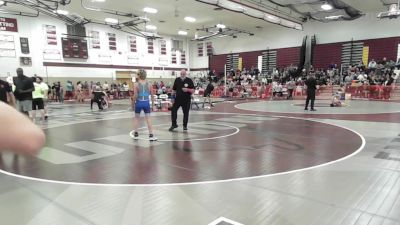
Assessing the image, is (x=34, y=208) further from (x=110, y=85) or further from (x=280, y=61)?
(x=280, y=61)

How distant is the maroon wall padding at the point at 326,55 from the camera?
79.4ft

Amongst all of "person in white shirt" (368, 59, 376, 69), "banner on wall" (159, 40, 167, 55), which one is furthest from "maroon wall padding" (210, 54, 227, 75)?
"person in white shirt" (368, 59, 376, 69)

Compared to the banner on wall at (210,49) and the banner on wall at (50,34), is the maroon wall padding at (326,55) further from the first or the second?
the banner on wall at (50,34)

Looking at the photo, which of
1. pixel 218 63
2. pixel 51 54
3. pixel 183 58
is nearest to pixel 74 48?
pixel 51 54

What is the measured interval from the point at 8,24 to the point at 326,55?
24.2 metres

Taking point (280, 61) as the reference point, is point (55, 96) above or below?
below

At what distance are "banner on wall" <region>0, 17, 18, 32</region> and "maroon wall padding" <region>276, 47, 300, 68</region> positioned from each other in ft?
69.9

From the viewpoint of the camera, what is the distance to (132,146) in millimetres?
6359

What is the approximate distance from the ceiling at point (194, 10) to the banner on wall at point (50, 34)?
2100 millimetres

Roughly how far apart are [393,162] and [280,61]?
23753mm

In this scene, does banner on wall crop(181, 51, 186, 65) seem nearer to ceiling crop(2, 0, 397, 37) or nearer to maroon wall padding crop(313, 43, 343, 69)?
ceiling crop(2, 0, 397, 37)

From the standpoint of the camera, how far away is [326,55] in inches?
977

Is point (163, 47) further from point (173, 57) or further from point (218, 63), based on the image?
point (218, 63)

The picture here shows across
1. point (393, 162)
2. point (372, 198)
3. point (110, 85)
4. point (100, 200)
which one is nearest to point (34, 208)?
point (100, 200)
